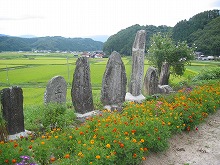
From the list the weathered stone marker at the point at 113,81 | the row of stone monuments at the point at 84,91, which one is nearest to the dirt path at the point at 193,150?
the row of stone monuments at the point at 84,91

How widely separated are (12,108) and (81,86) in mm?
2800

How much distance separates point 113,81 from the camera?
1164 centimetres

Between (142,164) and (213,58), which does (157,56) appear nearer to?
(142,164)

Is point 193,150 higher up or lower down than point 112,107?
lower down

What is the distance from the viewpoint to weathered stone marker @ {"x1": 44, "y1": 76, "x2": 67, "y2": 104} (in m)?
10.3

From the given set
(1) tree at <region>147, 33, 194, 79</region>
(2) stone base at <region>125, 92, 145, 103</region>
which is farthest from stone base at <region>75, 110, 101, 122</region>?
(1) tree at <region>147, 33, 194, 79</region>

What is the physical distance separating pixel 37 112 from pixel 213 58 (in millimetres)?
52196

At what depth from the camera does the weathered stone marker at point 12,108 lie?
26.8ft

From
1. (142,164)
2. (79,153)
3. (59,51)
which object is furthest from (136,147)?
(59,51)

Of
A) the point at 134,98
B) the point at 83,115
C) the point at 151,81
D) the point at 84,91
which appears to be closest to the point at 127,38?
the point at 151,81

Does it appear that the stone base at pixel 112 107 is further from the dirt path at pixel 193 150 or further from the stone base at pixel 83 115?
the dirt path at pixel 193 150

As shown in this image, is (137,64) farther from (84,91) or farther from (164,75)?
(164,75)

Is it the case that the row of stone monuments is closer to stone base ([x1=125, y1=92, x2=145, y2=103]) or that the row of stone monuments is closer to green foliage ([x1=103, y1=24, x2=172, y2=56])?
stone base ([x1=125, y1=92, x2=145, y2=103])

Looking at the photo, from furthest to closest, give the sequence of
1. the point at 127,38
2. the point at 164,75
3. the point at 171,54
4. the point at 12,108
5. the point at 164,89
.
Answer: the point at 127,38 < the point at 171,54 < the point at 164,75 < the point at 164,89 < the point at 12,108
